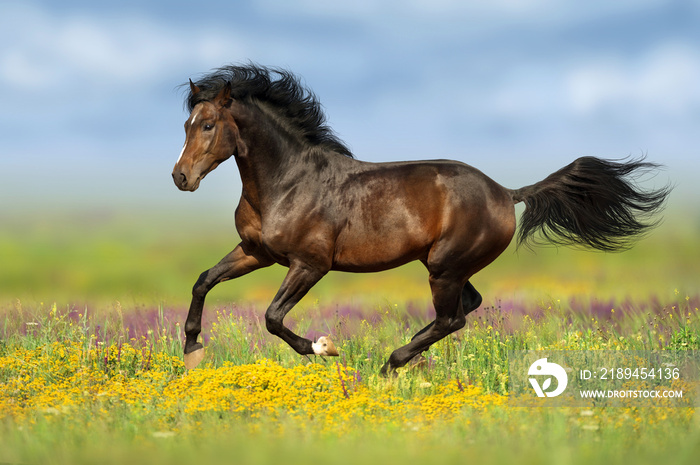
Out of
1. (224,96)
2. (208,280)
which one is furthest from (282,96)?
(208,280)

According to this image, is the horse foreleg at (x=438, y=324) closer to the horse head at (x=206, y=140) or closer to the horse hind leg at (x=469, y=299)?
the horse hind leg at (x=469, y=299)

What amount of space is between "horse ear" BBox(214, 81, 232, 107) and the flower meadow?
7.40ft

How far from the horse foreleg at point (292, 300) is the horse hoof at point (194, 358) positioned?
0.97 meters

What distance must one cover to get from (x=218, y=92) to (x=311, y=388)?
8.76ft

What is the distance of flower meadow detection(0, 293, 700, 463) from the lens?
13.3 feet

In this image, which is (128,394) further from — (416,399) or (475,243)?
(475,243)

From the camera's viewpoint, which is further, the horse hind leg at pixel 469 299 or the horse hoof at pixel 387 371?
the horse hind leg at pixel 469 299

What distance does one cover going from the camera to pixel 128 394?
5629 mm

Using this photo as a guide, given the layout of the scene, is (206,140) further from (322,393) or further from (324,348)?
(322,393)

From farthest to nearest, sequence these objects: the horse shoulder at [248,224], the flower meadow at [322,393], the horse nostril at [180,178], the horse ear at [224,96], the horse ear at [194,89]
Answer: the horse shoulder at [248,224] < the horse ear at [194,89] < the horse ear at [224,96] < the horse nostril at [180,178] < the flower meadow at [322,393]

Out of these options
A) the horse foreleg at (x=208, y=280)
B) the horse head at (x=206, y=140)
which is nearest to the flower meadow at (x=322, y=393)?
the horse foreleg at (x=208, y=280)

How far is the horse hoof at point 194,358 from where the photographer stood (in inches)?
265

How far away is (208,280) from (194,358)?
754mm

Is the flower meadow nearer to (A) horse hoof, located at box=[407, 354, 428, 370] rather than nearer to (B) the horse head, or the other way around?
(A) horse hoof, located at box=[407, 354, 428, 370]
